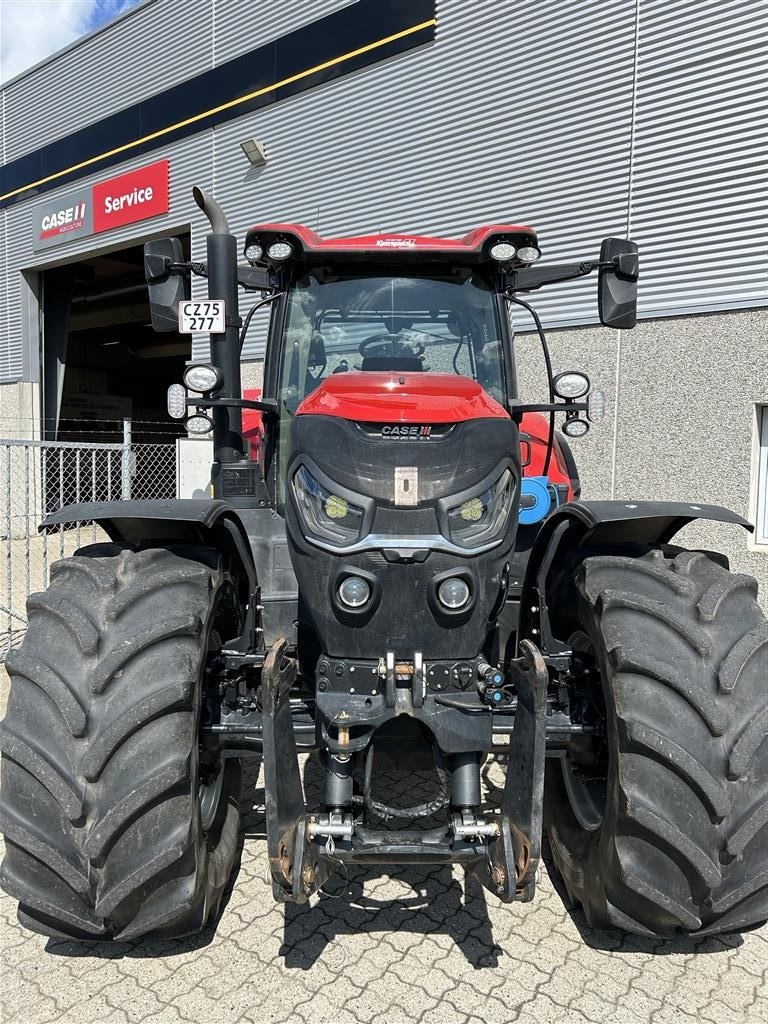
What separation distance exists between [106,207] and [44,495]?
811 centimetres

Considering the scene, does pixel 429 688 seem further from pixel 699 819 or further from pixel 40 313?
pixel 40 313

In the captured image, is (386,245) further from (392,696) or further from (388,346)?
(392,696)

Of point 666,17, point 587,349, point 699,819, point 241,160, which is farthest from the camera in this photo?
point 241,160

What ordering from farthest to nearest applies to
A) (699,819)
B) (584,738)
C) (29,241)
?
(29,241) → (584,738) → (699,819)

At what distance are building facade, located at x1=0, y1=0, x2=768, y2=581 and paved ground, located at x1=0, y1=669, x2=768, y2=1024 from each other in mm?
4758

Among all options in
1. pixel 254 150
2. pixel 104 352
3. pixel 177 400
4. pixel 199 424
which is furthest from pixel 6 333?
pixel 199 424

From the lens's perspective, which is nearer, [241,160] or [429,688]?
[429,688]

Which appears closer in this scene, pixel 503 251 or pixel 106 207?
pixel 503 251

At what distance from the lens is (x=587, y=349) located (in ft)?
24.1

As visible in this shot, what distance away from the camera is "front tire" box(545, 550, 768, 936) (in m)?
2.01

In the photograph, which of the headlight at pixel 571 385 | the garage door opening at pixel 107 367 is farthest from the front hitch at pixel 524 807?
the garage door opening at pixel 107 367

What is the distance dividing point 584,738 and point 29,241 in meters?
14.9

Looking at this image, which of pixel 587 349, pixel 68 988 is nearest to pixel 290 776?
pixel 68 988

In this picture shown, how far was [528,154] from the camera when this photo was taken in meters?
7.64
